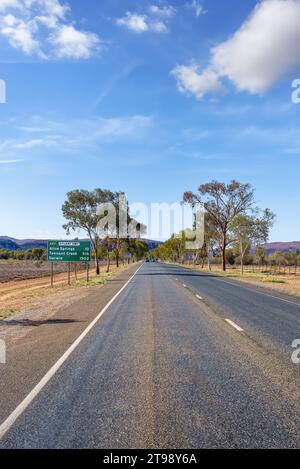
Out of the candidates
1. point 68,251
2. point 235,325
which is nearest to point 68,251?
point 68,251

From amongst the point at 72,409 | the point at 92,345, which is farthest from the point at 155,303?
the point at 72,409

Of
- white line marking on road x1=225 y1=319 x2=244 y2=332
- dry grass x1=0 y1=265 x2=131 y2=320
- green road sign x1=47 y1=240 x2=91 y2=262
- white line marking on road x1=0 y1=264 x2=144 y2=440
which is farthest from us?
green road sign x1=47 y1=240 x2=91 y2=262

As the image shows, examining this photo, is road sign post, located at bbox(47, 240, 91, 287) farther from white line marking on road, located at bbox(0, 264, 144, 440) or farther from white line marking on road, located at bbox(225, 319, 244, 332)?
white line marking on road, located at bbox(0, 264, 144, 440)

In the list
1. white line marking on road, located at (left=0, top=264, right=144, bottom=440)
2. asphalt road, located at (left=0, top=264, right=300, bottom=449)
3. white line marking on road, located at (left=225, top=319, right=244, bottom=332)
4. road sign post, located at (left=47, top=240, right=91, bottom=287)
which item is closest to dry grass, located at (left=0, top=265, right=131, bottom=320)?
road sign post, located at (left=47, top=240, right=91, bottom=287)

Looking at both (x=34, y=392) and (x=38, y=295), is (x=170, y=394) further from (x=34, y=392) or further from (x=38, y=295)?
(x=38, y=295)

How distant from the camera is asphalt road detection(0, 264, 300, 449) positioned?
4.66 meters

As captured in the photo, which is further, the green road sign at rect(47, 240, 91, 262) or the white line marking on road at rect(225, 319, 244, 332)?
the green road sign at rect(47, 240, 91, 262)

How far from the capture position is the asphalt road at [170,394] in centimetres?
466

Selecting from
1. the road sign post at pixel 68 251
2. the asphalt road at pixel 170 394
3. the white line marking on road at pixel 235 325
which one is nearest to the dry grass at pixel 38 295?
the road sign post at pixel 68 251

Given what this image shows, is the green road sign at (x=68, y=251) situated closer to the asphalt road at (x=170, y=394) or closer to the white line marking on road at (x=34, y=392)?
the asphalt road at (x=170, y=394)

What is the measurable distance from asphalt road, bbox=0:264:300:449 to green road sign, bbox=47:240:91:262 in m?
25.1

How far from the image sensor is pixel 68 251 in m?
36.5

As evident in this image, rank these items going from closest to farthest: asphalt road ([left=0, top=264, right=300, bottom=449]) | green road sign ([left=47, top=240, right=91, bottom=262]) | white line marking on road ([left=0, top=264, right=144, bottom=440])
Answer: asphalt road ([left=0, top=264, right=300, bottom=449])
white line marking on road ([left=0, top=264, right=144, bottom=440])
green road sign ([left=47, top=240, right=91, bottom=262])
